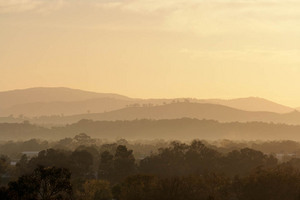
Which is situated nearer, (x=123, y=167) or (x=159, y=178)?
(x=159, y=178)

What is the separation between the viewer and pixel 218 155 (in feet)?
454

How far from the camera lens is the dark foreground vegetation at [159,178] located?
64250 mm

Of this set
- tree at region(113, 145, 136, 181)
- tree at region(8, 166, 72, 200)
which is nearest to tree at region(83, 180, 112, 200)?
tree at region(113, 145, 136, 181)

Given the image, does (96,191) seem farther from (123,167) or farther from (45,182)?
(45,182)

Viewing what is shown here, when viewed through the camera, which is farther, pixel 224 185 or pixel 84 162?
pixel 84 162

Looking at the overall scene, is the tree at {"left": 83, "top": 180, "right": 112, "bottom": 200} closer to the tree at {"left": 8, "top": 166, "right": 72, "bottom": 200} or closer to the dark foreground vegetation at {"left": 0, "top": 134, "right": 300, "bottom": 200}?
the dark foreground vegetation at {"left": 0, "top": 134, "right": 300, "bottom": 200}

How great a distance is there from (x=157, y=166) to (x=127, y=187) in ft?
127

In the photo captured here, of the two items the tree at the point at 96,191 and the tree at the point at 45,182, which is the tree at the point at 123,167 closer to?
the tree at the point at 96,191

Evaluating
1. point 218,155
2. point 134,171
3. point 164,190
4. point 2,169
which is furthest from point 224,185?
point 2,169

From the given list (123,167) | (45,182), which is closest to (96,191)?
(123,167)

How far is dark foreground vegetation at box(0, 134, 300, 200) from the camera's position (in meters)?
64.2

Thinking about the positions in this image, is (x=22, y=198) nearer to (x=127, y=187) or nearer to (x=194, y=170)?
(x=127, y=187)

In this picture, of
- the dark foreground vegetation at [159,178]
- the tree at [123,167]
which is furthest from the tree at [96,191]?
the tree at [123,167]

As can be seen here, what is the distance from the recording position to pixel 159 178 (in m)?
98.5
